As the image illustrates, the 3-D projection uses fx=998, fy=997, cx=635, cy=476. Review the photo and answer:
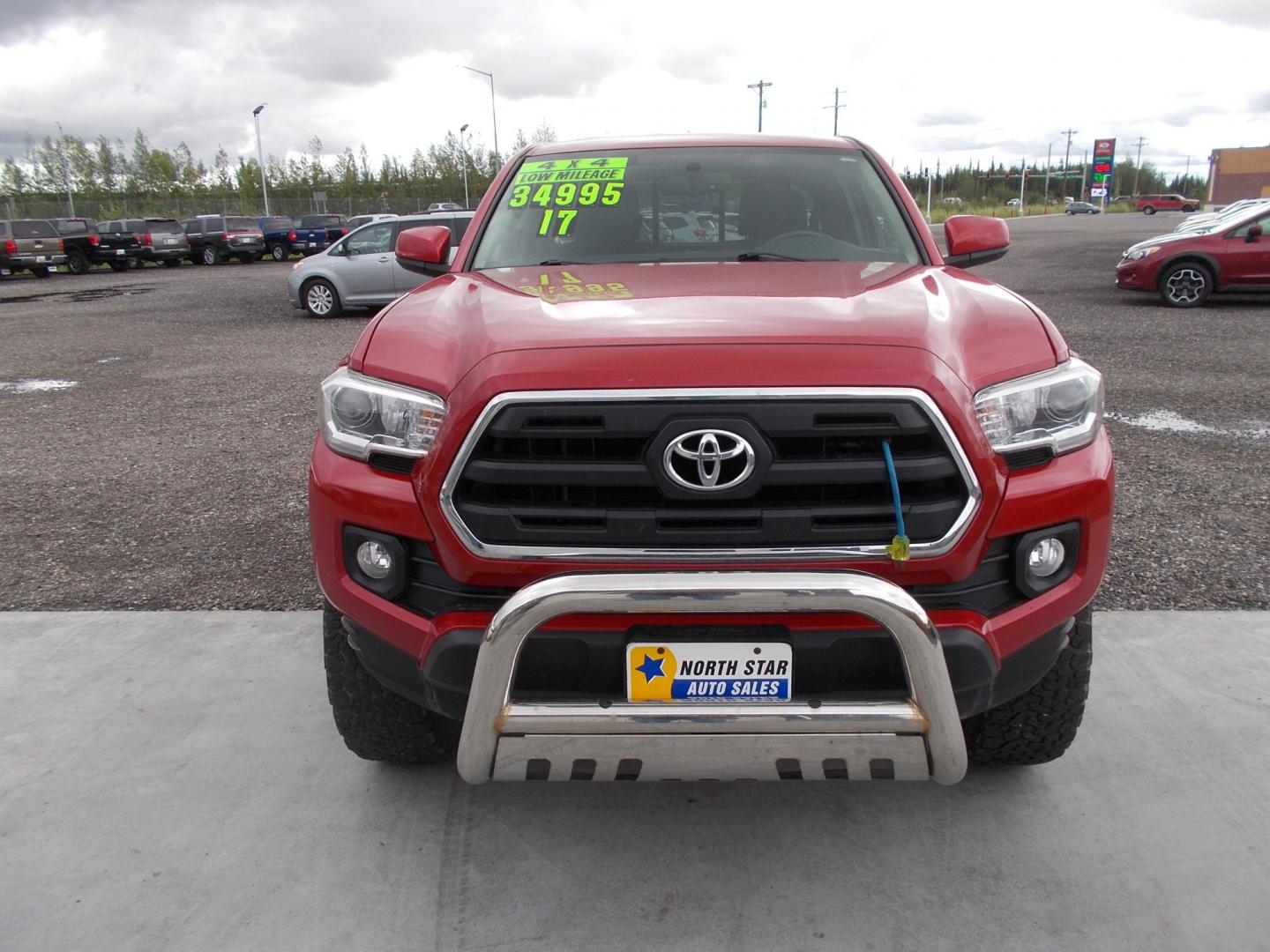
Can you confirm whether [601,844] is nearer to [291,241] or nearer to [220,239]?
[220,239]

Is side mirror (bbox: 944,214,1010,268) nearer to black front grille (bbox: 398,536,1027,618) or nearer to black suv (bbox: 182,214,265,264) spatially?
black front grille (bbox: 398,536,1027,618)

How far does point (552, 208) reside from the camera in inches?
142

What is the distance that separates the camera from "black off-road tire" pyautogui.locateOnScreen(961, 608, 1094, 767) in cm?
251

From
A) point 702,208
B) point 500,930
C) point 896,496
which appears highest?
point 702,208

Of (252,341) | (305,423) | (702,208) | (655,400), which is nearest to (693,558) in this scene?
(655,400)

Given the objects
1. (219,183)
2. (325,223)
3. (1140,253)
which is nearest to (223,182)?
(219,183)

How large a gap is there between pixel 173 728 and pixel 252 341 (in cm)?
1027

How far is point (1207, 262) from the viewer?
43.4ft

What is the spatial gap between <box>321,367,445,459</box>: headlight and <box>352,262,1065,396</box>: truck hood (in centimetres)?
4

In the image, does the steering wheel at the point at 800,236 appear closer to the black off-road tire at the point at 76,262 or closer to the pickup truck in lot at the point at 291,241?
the black off-road tire at the point at 76,262

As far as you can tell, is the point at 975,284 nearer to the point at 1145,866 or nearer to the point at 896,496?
the point at 896,496

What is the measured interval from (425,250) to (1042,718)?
2649mm

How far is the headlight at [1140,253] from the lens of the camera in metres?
13.6

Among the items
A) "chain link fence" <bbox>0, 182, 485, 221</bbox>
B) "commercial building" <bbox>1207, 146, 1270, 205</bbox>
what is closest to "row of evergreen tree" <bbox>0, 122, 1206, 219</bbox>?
"chain link fence" <bbox>0, 182, 485, 221</bbox>
